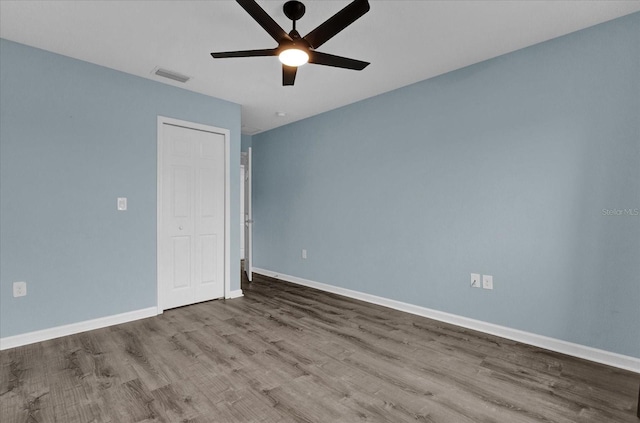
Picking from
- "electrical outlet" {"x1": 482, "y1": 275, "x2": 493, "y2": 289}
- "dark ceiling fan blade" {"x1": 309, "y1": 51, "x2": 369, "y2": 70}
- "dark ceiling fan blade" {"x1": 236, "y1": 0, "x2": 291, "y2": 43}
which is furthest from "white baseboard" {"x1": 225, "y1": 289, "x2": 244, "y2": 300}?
"dark ceiling fan blade" {"x1": 236, "y1": 0, "x2": 291, "y2": 43}

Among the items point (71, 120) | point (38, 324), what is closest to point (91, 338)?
point (38, 324)

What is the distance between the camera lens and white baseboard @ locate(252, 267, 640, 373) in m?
2.33

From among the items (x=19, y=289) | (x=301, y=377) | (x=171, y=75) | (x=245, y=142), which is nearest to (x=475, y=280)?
(x=301, y=377)

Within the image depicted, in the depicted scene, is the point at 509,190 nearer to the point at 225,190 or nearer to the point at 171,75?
the point at 225,190

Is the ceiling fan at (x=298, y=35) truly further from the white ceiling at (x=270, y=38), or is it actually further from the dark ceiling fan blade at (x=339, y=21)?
the white ceiling at (x=270, y=38)

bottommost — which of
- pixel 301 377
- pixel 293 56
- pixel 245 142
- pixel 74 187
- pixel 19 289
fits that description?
pixel 301 377

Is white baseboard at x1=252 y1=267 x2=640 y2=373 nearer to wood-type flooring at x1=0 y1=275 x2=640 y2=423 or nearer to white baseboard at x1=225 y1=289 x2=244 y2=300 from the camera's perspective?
wood-type flooring at x1=0 y1=275 x2=640 y2=423

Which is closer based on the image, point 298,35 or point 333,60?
point 298,35

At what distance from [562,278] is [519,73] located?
182 cm

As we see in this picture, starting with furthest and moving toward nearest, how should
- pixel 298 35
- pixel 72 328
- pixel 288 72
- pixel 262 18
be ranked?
pixel 72 328 → pixel 288 72 → pixel 298 35 → pixel 262 18

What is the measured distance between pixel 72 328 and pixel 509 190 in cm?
423

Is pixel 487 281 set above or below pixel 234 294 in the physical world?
above

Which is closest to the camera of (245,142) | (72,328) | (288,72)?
(288,72)

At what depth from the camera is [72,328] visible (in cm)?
294
